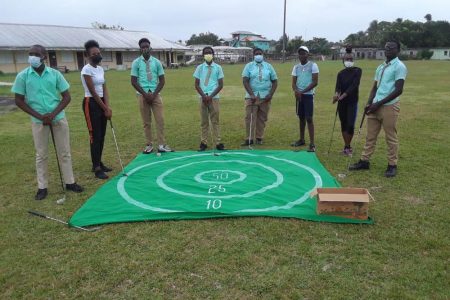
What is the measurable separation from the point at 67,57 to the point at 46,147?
139ft

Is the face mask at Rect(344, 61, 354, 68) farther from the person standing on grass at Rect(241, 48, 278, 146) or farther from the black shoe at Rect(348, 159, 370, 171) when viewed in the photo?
the black shoe at Rect(348, 159, 370, 171)

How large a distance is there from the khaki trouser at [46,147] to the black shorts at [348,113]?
17.6 ft

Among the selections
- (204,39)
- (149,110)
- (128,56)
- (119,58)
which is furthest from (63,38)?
(204,39)

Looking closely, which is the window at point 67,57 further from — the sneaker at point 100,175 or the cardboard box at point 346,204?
the cardboard box at point 346,204

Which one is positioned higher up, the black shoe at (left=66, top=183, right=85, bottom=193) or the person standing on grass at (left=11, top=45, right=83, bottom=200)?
the person standing on grass at (left=11, top=45, right=83, bottom=200)

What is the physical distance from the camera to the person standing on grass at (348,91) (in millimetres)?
7730

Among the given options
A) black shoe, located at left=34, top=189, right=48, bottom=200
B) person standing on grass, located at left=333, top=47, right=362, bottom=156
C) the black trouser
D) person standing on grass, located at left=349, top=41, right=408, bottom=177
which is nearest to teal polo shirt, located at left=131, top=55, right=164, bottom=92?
the black trouser

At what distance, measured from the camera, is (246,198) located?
5.88 meters

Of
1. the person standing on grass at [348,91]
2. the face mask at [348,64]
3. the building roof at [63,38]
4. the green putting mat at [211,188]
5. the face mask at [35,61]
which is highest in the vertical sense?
the building roof at [63,38]

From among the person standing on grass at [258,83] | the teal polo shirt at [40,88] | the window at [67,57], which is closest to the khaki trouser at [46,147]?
the teal polo shirt at [40,88]

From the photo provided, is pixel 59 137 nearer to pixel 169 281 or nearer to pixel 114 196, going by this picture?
pixel 114 196

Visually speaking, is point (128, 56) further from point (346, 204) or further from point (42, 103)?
point (346, 204)

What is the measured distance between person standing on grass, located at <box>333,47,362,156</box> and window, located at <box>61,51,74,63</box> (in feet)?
138

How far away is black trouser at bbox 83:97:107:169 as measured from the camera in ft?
22.9
